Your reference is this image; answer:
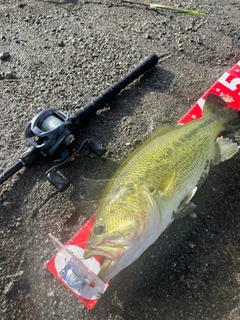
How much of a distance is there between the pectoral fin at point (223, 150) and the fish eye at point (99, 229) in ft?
4.63

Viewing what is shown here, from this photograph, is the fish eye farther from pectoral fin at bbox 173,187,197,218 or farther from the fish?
pectoral fin at bbox 173,187,197,218

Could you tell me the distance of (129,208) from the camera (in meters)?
2.70

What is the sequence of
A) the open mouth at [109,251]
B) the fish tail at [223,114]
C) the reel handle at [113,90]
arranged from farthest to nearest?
A: the reel handle at [113,90], the fish tail at [223,114], the open mouth at [109,251]

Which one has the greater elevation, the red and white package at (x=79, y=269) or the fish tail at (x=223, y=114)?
the fish tail at (x=223, y=114)

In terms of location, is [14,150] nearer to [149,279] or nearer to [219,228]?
[149,279]

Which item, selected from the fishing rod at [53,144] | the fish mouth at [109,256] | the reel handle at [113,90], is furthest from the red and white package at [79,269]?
the reel handle at [113,90]

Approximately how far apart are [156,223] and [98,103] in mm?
1794

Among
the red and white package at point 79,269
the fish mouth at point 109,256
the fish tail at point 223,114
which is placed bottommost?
the red and white package at point 79,269

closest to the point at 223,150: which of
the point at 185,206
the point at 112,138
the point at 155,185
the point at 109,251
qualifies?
the point at 185,206

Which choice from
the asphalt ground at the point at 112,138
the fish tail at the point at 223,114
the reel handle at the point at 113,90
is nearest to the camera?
the asphalt ground at the point at 112,138

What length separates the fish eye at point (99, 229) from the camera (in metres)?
2.58

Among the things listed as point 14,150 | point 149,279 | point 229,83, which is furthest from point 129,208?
point 229,83

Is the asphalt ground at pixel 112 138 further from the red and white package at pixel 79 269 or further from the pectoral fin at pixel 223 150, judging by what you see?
the pectoral fin at pixel 223 150

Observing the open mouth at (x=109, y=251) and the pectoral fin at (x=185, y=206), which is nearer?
the open mouth at (x=109, y=251)
